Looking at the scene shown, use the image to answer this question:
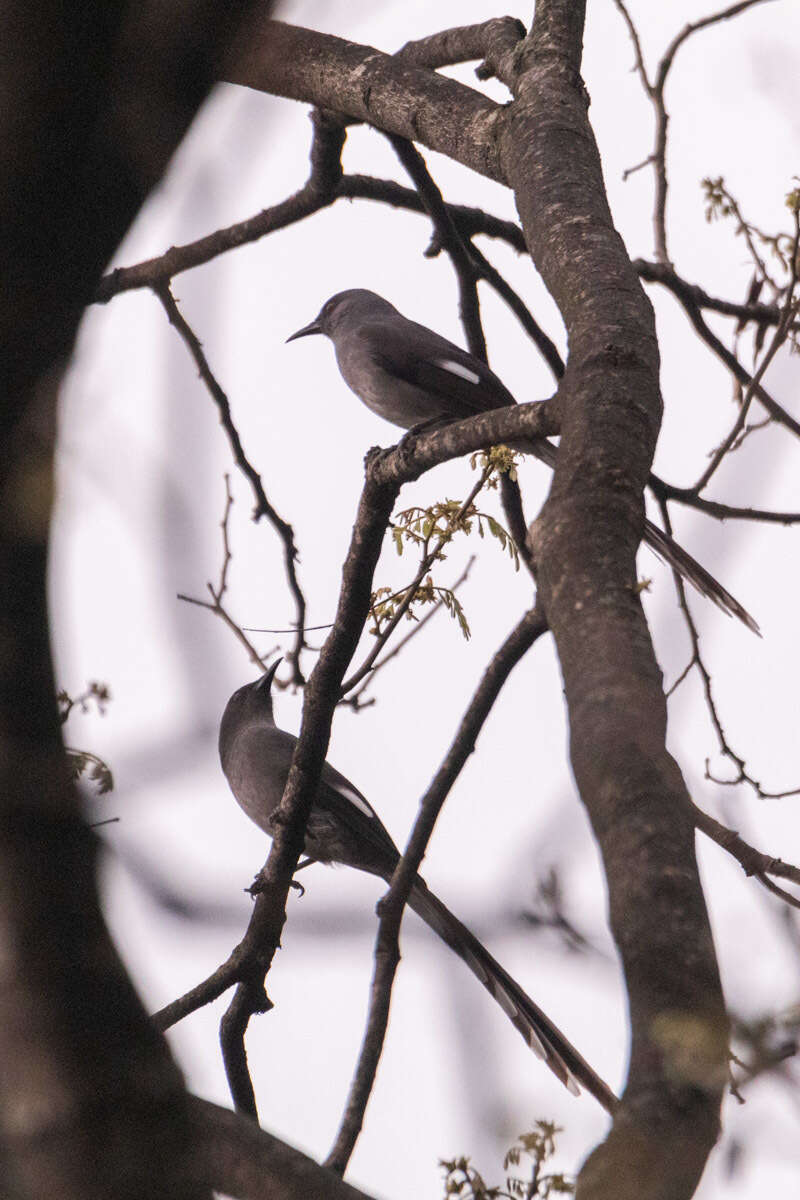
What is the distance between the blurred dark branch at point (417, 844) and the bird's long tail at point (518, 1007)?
680mm

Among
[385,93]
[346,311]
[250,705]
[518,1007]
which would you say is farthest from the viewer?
[346,311]

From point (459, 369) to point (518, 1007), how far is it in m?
3.74

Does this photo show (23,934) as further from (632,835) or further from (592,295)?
(592,295)

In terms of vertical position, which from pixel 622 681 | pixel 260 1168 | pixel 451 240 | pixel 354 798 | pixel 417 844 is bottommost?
pixel 260 1168

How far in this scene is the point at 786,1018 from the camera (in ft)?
5.00

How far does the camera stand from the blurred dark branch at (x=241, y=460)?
236 inches

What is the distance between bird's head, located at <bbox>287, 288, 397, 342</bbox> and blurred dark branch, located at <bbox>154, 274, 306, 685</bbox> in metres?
2.74

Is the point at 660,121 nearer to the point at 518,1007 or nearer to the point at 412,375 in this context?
the point at 412,375

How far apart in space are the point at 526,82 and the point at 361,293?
5.35 metres

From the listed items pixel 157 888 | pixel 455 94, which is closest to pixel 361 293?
pixel 455 94

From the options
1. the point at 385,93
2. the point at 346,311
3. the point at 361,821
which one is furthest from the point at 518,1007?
the point at 346,311

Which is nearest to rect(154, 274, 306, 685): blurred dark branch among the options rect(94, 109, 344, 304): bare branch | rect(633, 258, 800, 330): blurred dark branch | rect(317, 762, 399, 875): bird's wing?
rect(94, 109, 344, 304): bare branch

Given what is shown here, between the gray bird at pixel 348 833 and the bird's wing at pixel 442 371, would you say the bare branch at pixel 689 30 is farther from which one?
the gray bird at pixel 348 833

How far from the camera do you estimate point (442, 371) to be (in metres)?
7.64
